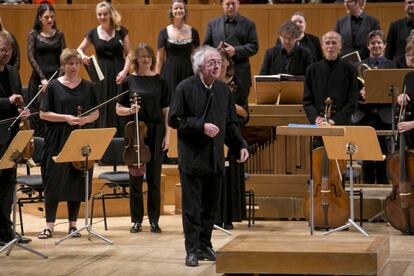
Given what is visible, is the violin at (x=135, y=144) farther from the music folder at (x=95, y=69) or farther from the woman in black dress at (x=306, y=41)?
the woman in black dress at (x=306, y=41)

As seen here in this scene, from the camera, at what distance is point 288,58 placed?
858cm

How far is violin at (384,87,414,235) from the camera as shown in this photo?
7.18m

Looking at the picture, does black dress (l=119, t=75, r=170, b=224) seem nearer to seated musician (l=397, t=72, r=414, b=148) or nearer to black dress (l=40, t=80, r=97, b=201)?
black dress (l=40, t=80, r=97, b=201)

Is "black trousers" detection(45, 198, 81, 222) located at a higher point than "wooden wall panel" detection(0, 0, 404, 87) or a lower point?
lower

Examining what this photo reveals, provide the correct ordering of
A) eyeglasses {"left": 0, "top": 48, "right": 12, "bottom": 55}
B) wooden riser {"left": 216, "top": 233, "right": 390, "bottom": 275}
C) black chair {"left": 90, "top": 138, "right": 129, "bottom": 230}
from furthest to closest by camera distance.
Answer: black chair {"left": 90, "top": 138, "right": 129, "bottom": 230} → eyeglasses {"left": 0, "top": 48, "right": 12, "bottom": 55} → wooden riser {"left": 216, "top": 233, "right": 390, "bottom": 275}

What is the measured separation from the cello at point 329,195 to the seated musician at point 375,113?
90cm

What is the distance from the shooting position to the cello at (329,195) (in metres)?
7.49

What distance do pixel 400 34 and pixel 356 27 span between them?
425mm

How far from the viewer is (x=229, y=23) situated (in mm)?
8758

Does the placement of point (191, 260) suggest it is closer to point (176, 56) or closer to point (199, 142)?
point (199, 142)

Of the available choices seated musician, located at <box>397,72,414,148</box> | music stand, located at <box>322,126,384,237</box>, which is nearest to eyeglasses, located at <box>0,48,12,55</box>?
music stand, located at <box>322,126,384,237</box>

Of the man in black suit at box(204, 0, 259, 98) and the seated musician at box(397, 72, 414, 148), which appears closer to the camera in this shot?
the seated musician at box(397, 72, 414, 148)

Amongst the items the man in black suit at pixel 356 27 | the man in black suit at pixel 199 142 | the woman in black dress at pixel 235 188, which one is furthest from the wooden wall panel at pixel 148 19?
the man in black suit at pixel 199 142

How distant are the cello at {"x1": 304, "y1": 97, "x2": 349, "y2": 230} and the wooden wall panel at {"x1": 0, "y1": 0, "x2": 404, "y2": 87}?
2.89 m
